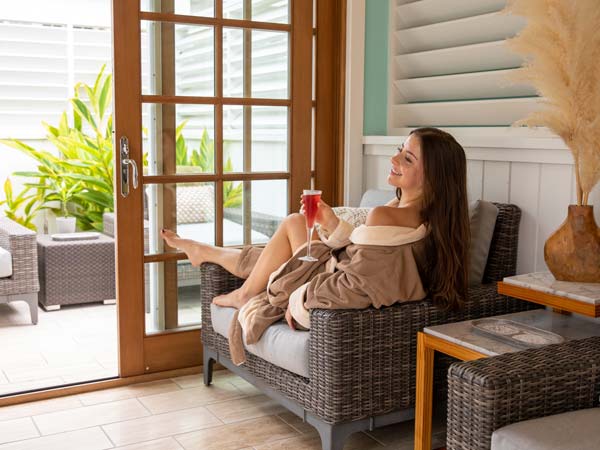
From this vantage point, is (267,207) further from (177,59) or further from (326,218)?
(326,218)

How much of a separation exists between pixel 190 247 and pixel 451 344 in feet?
4.41

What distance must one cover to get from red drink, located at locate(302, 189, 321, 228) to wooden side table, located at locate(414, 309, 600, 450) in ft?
1.70

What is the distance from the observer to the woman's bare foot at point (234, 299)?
9.82 feet

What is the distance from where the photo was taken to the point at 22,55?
19.5 feet

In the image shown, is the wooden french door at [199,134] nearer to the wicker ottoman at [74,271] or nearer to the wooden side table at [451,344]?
the wooden side table at [451,344]

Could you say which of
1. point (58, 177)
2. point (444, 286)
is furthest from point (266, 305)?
point (58, 177)

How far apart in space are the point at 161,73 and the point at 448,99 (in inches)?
50.6

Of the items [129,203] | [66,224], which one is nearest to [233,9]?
[129,203]

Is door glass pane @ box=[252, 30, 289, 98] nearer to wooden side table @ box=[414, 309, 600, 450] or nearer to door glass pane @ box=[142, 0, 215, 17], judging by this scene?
door glass pane @ box=[142, 0, 215, 17]

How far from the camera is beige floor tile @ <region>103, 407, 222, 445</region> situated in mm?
2789

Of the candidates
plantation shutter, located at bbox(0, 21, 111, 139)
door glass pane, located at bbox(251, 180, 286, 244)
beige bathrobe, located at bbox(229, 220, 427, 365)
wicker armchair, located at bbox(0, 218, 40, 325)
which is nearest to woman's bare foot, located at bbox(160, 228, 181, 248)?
door glass pane, located at bbox(251, 180, 286, 244)

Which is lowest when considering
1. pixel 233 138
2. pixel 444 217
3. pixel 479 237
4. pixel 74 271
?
pixel 74 271

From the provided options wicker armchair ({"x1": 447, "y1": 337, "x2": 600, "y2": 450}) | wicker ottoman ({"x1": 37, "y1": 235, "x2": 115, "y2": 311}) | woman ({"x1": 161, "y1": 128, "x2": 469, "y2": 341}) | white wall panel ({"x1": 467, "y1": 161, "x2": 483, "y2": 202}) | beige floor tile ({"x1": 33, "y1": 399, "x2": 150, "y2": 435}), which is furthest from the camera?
wicker ottoman ({"x1": 37, "y1": 235, "x2": 115, "y2": 311})

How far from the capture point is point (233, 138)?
11.5 feet
